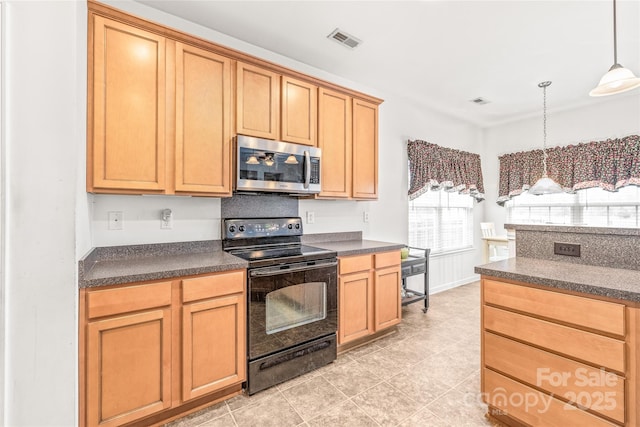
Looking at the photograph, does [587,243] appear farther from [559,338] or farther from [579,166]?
[579,166]

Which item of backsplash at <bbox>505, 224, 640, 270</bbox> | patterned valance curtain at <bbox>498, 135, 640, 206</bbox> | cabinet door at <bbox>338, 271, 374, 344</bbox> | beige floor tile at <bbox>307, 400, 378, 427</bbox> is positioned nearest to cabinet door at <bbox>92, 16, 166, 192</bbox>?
cabinet door at <bbox>338, 271, 374, 344</bbox>

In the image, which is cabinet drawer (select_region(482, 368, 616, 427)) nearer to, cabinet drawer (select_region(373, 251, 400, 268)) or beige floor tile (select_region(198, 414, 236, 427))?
cabinet drawer (select_region(373, 251, 400, 268))

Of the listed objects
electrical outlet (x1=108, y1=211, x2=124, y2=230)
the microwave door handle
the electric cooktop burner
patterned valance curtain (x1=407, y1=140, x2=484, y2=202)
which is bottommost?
the electric cooktop burner

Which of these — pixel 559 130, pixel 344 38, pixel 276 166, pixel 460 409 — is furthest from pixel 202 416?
pixel 559 130

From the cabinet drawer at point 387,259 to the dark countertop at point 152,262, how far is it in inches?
14.5

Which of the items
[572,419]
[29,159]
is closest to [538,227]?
[572,419]

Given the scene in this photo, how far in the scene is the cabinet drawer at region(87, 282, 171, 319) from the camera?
147cm

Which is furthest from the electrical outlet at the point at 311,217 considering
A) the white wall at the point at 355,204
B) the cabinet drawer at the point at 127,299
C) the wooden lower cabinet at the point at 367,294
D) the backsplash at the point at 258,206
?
the cabinet drawer at the point at 127,299

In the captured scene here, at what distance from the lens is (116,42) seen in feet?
5.80

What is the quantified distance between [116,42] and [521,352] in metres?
3.00

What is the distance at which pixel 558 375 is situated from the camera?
1420mm

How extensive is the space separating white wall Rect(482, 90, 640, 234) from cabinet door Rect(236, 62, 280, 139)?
4.49 metres

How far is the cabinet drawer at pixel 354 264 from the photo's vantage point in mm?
2502

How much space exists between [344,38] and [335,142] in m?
0.91
